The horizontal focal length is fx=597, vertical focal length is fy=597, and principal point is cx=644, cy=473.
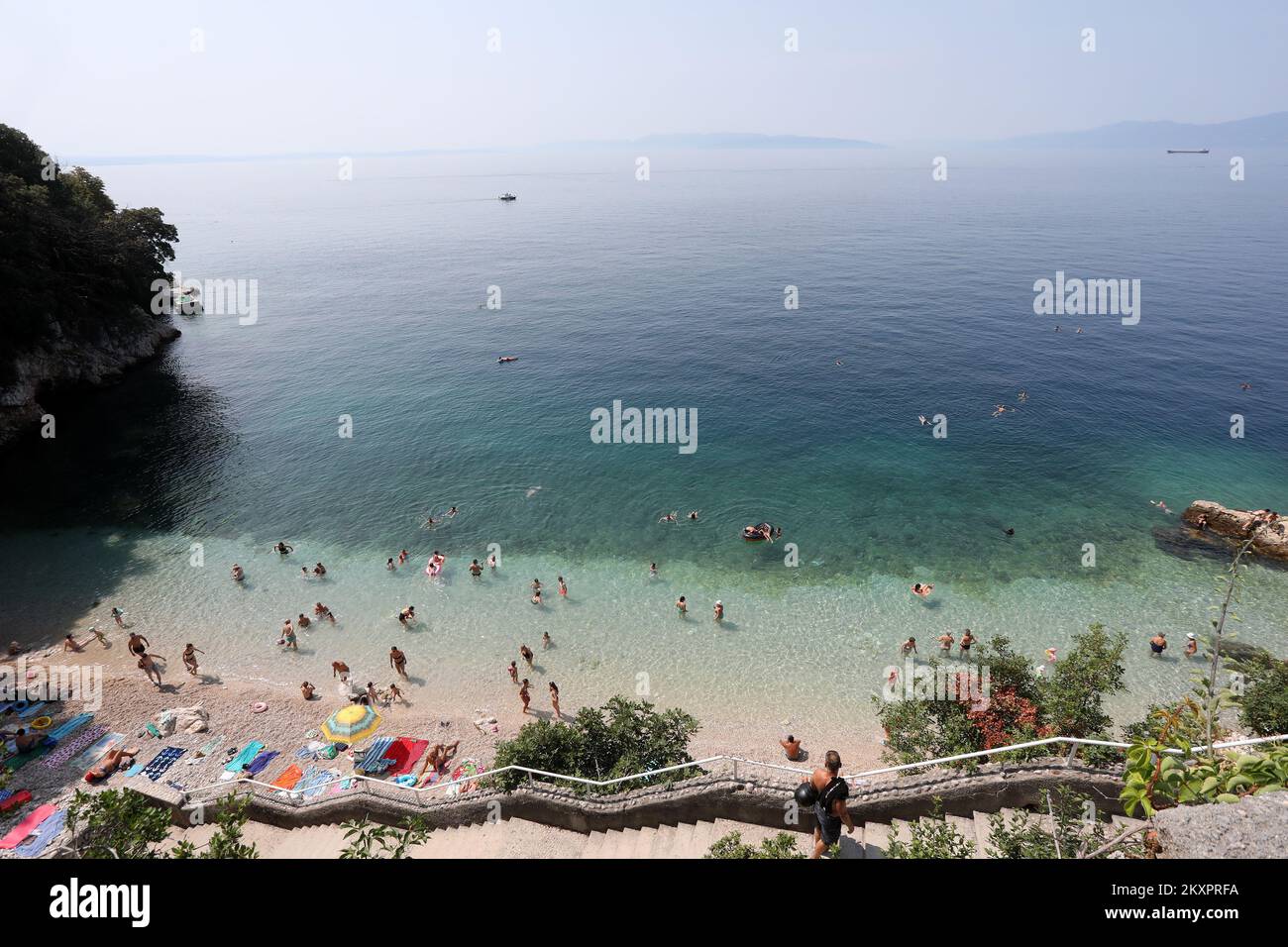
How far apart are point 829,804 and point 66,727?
94.6 ft

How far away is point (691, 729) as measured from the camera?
16828 mm

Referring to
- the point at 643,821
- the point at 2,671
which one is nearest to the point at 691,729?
the point at 643,821

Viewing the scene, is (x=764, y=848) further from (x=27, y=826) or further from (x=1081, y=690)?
(x=27, y=826)

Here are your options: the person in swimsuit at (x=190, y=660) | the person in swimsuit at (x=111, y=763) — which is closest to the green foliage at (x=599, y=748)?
the person in swimsuit at (x=111, y=763)

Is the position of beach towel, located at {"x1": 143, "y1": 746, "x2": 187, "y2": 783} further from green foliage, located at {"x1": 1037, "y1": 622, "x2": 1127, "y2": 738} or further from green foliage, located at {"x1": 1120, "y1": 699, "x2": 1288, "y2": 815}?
green foliage, located at {"x1": 1037, "y1": 622, "x2": 1127, "y2": 738}

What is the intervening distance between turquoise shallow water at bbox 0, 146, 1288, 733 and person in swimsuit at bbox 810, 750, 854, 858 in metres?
14.4

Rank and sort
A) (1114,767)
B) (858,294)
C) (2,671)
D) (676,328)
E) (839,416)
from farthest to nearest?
(858,294), (676,328), (839,416), (2,671), (1114,767)

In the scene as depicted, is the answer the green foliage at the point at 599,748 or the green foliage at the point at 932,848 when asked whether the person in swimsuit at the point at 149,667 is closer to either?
the green foliage at the point at 599,748

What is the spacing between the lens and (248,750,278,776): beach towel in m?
21.7

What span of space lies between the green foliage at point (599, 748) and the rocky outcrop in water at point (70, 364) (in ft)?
164

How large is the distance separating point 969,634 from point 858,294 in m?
66.2

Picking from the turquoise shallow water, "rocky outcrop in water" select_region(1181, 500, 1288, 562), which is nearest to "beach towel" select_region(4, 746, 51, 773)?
the turquoise shallow water

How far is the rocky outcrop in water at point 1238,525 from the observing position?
30.5 m

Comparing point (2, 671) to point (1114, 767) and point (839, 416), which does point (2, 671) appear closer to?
point (1114, 767)
